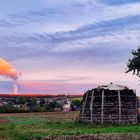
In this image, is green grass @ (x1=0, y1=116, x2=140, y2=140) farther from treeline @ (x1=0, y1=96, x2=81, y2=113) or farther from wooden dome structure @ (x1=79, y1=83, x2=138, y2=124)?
treeline @ (x1=0, y1=96, x2=81, y2=113)

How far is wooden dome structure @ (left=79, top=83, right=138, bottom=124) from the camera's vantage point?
48.2m

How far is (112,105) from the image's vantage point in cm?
4847

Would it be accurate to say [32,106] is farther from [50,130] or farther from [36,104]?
[50,130]

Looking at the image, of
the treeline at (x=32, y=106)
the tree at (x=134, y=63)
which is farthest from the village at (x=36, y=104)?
the tree at (x=134, y=63)

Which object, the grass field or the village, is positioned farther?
the village

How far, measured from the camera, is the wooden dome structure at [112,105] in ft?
158

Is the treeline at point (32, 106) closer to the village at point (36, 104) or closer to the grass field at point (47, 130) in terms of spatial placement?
the village at point (36, 104)

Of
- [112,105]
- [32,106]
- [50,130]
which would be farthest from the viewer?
[32,106]

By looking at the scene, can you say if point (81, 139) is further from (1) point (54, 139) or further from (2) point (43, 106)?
(2) point (43, 106)

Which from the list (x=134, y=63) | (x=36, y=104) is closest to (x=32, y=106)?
(x=36, y=104)

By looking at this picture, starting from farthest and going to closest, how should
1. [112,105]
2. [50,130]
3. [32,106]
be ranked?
[32,106] → [112,105] → [50,130]

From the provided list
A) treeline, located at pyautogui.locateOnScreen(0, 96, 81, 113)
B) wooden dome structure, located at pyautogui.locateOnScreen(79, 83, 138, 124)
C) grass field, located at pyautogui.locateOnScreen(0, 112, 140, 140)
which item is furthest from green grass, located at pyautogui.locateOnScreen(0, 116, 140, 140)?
treeline, located at pyautogui.locateOnScreen(0, 96, 81, 113)

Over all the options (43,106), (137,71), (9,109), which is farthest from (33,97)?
(137,71)

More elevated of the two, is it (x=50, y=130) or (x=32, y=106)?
(x=32, y=106)
